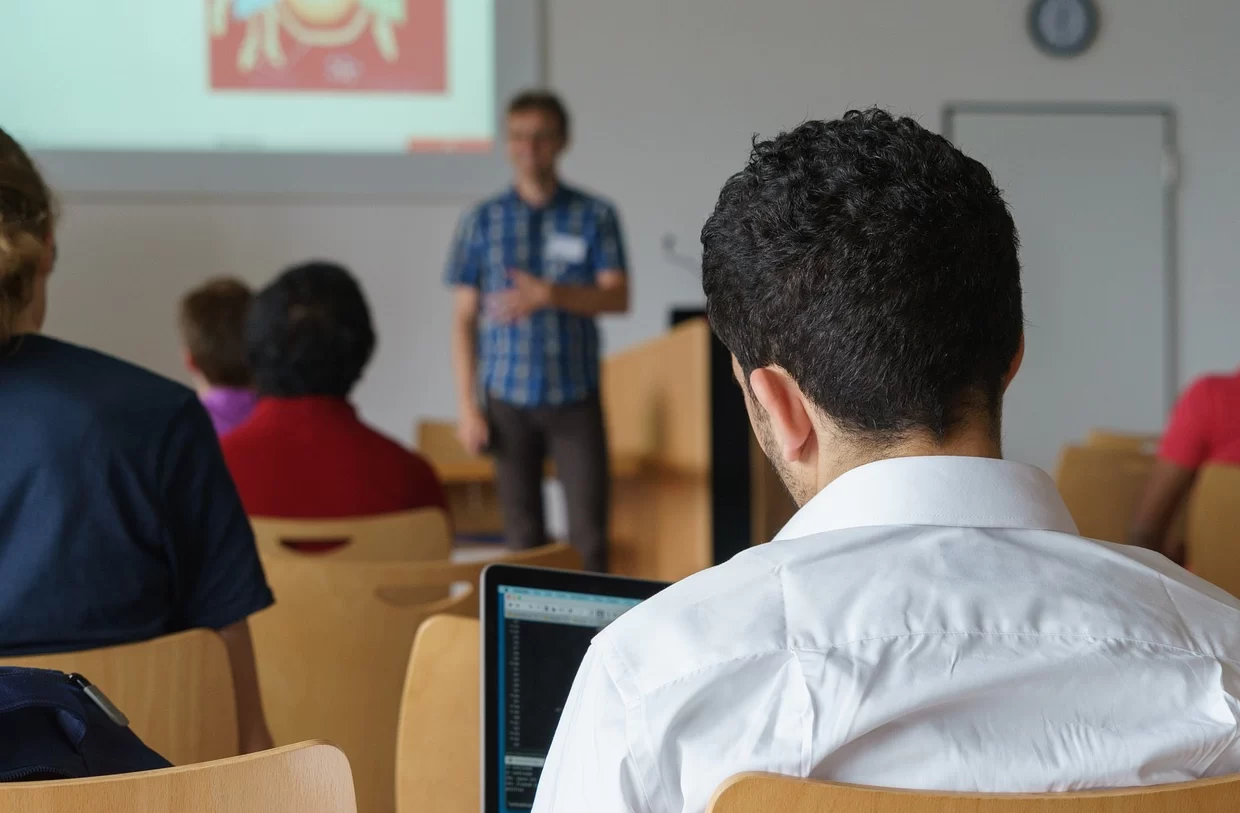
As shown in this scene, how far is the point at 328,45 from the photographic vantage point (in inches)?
203

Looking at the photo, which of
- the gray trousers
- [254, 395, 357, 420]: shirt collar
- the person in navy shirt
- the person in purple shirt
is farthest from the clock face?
the person in navy shirt

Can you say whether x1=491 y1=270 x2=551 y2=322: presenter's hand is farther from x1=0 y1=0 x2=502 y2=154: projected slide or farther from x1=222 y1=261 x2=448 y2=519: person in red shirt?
x1=0 y1=0 x2=502 y2=154: projected slide

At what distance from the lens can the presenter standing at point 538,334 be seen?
11.7ft

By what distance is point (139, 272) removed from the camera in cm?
529

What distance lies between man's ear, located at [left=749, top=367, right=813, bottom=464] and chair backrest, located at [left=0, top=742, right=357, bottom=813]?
0.35 metres

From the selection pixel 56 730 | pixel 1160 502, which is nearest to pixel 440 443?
pixel 1160 502

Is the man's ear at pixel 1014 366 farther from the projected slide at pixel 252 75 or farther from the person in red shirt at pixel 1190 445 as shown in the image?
the projected slide at pixel 252 75

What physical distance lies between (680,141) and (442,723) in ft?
15.6

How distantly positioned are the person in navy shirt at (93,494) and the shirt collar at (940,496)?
0.76m

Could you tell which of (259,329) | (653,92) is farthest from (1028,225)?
(259,329)

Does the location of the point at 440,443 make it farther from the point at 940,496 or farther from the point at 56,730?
the point at 940,496

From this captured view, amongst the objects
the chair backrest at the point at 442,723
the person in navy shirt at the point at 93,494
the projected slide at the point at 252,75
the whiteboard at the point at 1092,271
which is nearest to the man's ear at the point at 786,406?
the chair backrest at the point at 442,723

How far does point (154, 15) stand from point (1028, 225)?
3.98 meters

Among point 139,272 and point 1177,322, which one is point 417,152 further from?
point 1177,322
